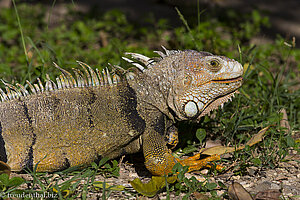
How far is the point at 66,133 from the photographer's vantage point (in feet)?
11.1

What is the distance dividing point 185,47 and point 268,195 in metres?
2.86

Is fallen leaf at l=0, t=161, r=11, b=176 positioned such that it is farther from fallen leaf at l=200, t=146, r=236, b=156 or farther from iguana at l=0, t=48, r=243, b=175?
fallen leaf at l=200, t=146, r=236, b=156

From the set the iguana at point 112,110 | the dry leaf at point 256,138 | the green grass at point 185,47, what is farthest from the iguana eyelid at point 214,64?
the dry leaf at point 256,138

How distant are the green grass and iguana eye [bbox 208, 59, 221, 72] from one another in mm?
779

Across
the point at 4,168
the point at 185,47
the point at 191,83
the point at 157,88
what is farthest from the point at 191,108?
the point at 185,47

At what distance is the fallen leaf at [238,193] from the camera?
9.87ft

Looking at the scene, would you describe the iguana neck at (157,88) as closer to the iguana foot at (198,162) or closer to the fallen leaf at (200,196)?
the iguana foot at (198,162)

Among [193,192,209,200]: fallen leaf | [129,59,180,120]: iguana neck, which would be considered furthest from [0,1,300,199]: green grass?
[129,59,180,120]: iguana neck

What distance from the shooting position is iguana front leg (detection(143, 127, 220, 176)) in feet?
11.2

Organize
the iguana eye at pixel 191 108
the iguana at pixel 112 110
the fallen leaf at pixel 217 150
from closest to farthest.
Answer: the iguana at pixel 112 110, the iguana eye at pixel 191 108, the fallen leaf at pixel 217 150

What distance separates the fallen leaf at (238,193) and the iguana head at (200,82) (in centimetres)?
79

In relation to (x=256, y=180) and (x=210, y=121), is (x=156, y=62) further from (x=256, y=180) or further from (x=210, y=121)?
(x=256, y=180)

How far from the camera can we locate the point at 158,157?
3441mm

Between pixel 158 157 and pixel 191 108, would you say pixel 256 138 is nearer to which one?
pixel 191 108
